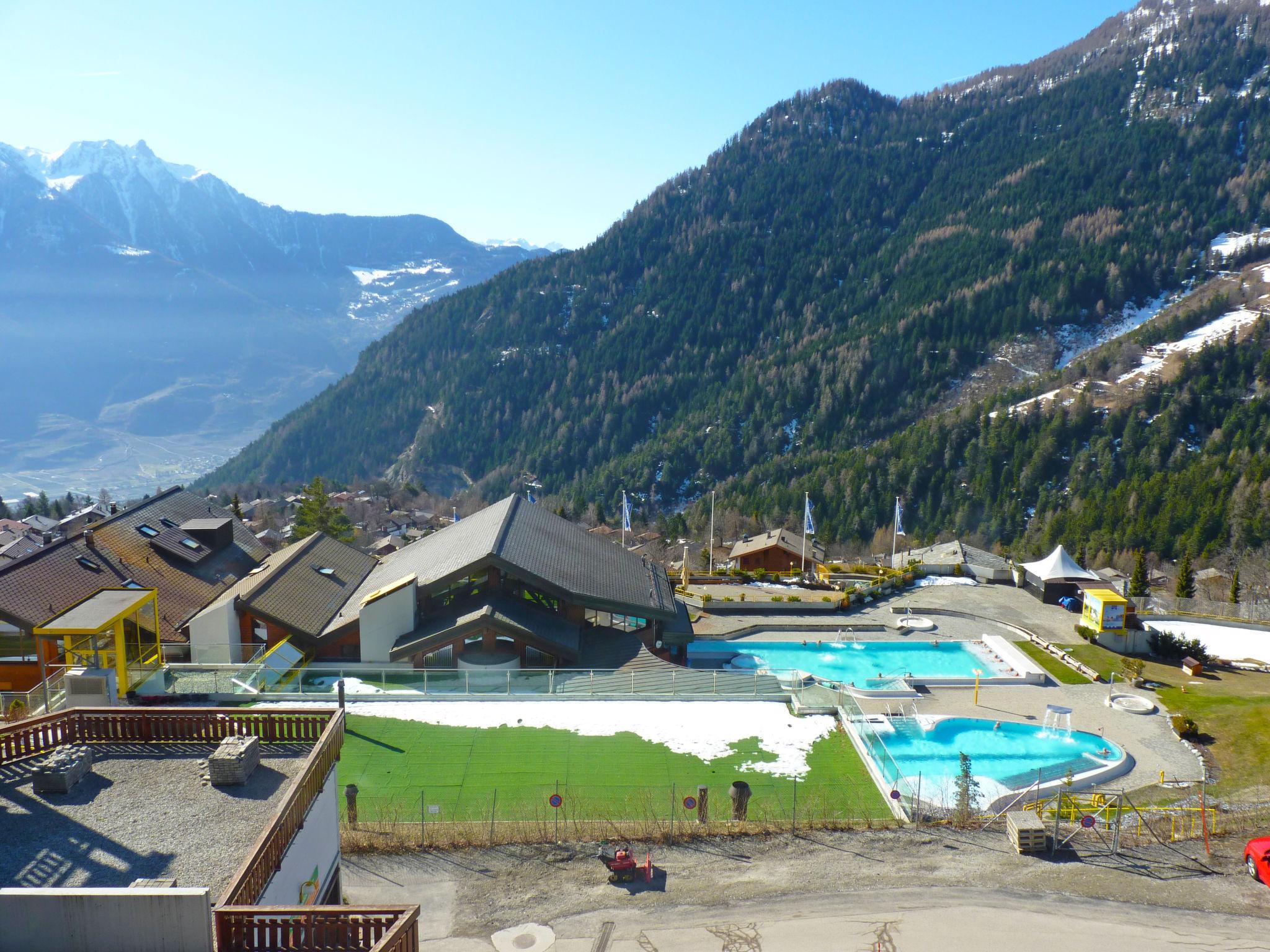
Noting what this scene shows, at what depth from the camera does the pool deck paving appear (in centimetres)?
2712

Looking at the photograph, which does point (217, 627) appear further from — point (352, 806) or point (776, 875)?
point (776, 875)

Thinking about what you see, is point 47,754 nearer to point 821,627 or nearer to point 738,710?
point 738,710

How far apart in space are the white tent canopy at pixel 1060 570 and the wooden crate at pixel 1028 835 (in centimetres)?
3282

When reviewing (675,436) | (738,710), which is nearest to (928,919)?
(738,710)

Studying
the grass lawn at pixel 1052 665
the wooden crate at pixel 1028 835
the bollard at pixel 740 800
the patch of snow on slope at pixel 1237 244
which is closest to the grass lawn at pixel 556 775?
the bollard at pixel 740 800

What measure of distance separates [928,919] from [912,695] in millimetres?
18179

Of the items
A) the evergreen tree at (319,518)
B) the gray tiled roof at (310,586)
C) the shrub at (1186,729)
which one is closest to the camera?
the shrub at (1186,729)

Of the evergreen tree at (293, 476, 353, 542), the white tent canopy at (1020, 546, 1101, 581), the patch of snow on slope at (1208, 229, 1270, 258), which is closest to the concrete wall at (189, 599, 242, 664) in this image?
the evergreen tree at (293, 476, 353, 542)

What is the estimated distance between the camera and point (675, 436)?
181500 millimetres

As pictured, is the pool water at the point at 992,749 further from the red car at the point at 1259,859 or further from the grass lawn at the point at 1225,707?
the red car at the point at 1259,859

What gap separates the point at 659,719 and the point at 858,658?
56.0 feet

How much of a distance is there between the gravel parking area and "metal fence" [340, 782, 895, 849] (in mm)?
5356

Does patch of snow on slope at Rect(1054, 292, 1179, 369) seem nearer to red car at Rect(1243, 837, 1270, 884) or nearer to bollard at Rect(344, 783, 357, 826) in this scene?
red car at Rect(1243, 837, 1270, 884)

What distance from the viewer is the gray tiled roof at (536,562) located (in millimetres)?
33469
